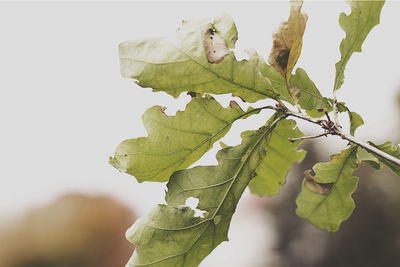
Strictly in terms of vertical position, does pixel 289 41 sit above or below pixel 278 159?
above

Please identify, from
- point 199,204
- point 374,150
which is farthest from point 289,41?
point 199,204

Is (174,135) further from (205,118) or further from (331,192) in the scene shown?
(331,192)

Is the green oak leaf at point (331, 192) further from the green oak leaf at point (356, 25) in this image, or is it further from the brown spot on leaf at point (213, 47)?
the brown spot on leaf at point (213, 47)

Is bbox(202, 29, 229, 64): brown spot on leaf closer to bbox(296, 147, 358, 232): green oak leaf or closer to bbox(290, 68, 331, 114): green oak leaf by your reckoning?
bbox(290, 68, 331, 114): green oak leaf

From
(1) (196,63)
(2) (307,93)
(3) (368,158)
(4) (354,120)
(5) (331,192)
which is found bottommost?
(5) (331,192)

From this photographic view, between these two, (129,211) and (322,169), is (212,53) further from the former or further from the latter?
(129,211)

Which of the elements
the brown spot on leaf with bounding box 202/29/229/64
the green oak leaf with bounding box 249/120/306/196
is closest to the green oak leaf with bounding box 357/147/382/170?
the green oak leaf with bounding box 249/120/306/196

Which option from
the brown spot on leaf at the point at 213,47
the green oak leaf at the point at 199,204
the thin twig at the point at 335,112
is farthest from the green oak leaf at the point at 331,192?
the brown spot on leaf at the point at 213,47
